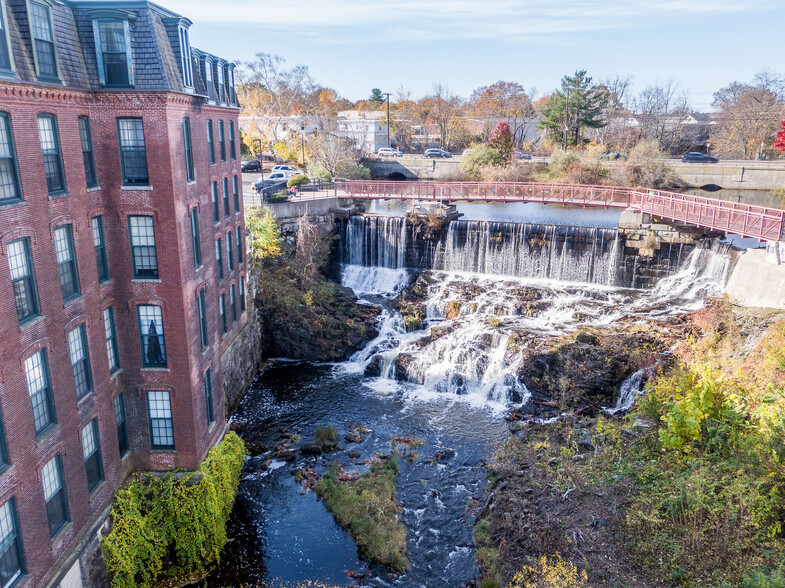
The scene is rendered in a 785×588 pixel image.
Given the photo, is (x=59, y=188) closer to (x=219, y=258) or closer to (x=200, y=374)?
(x=200, y=374)

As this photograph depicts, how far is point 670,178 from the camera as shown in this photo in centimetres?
6231

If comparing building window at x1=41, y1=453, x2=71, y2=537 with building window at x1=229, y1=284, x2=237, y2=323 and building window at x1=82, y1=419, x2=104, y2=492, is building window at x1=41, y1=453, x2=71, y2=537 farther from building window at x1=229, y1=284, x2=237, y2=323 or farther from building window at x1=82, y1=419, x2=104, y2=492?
building window at x1=229, y1=284, x2=237, y2=323

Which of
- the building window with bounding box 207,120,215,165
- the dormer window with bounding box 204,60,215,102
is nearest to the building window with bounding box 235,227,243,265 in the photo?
the building window with bounding box 207,120,215,165

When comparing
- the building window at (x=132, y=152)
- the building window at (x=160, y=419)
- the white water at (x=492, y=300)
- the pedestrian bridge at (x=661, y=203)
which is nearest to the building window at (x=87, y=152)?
the building window at (x=132, y=152)

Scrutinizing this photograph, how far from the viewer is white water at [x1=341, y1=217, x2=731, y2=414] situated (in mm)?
28344

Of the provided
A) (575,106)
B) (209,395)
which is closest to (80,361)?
(209,395)

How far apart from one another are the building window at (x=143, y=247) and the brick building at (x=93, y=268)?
5 centimetres

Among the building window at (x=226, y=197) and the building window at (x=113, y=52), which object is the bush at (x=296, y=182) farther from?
the building window at (x=113, y=52)

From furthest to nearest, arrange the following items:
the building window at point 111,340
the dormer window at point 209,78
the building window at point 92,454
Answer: the dormer window at point 209,78, the building window at point 111,340, the building window at point 92,454

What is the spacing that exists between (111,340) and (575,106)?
64.6m

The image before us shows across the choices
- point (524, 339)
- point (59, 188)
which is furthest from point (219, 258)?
point (524, 339)

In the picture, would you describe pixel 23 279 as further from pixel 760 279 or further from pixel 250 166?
pixel 250 166

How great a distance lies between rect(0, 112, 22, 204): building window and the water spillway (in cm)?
3011

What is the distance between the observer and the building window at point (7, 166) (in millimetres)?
12047
